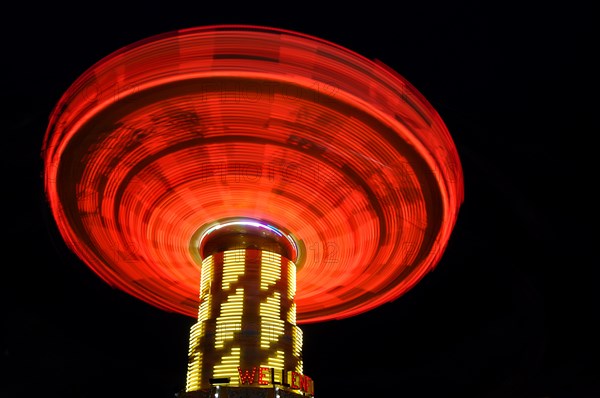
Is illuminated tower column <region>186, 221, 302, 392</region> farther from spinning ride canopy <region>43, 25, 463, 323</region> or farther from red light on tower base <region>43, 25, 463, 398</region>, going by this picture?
spinning ride canopy <region>43, 25, 463, 323</region>

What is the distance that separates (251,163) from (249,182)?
56 cm

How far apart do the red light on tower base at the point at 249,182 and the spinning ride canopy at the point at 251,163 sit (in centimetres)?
3

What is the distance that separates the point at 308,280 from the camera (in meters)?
14.2

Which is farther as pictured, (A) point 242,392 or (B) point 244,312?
(B) point 244,312

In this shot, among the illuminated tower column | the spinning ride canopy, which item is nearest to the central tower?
the illuminated tower column

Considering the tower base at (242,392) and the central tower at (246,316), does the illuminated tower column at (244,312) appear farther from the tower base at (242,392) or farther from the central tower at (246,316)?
the tower base at (242,392)

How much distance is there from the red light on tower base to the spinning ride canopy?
1.1 inches

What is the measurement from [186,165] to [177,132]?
0.87 meters

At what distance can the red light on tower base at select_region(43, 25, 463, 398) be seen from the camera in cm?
955

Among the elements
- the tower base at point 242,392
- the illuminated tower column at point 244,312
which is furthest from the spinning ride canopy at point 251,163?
the tower base at point 242,392

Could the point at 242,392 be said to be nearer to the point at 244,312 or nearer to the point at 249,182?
the point at 244,312

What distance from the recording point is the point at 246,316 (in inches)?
439

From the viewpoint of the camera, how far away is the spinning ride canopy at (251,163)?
31.2 feet

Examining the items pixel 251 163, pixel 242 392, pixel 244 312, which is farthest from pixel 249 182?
pixel 242 392
